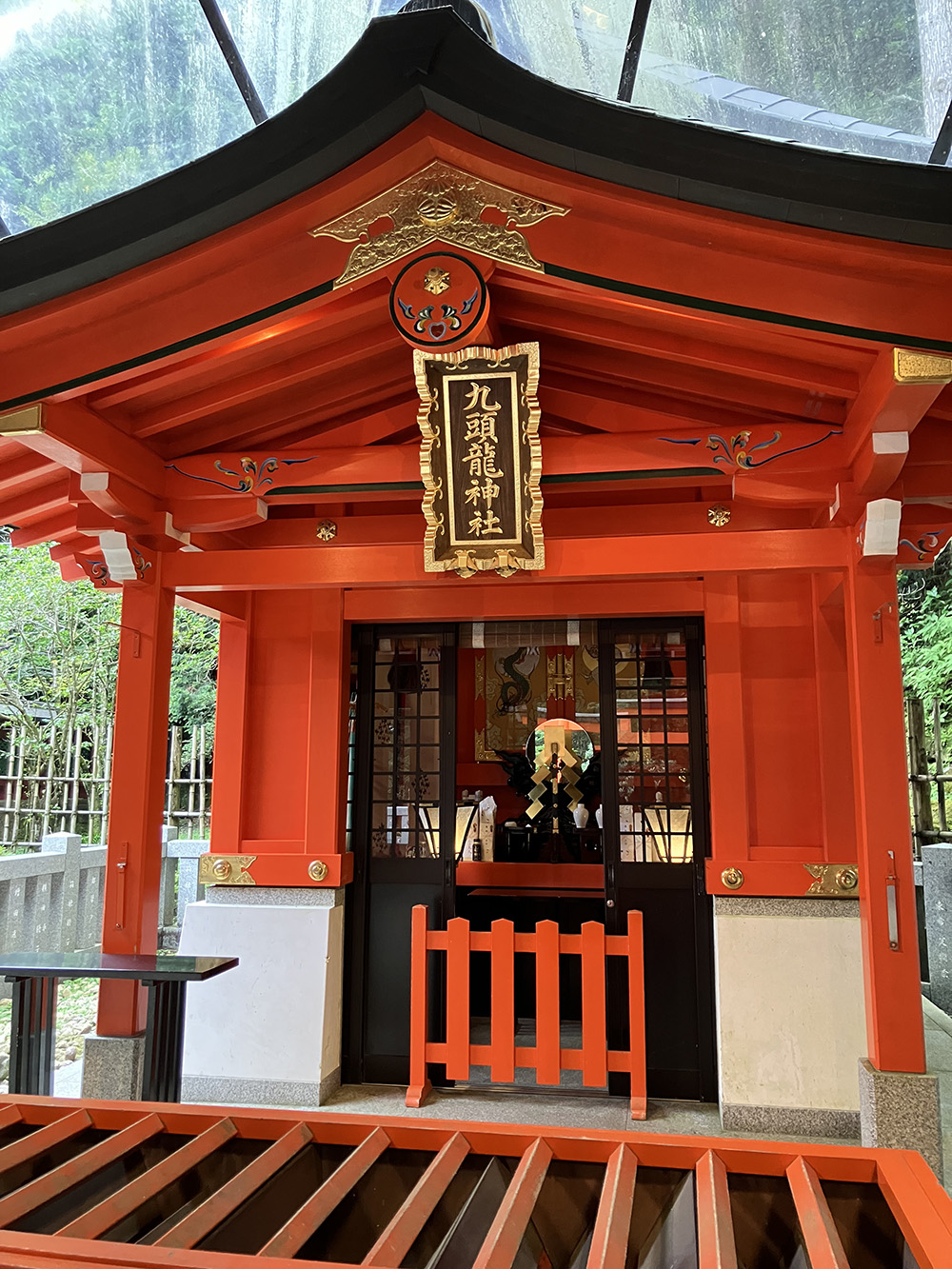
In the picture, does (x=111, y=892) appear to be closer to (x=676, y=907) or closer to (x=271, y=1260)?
(x=676, y=907)

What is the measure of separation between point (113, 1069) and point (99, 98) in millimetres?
11032

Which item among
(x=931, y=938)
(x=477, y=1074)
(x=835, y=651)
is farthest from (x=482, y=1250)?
(x=931, y=938)

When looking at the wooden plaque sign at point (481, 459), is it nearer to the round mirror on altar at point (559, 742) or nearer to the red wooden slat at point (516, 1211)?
the red wooden slat at point (516, 1211)

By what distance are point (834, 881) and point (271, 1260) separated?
4827 millimetres

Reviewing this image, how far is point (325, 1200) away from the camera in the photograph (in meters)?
1.36

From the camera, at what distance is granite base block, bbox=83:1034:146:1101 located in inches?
173

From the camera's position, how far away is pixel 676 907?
5.84m

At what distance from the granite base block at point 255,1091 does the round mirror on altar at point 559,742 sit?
4.30 meters

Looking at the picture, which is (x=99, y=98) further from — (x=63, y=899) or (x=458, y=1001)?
(x=458, y=1001)

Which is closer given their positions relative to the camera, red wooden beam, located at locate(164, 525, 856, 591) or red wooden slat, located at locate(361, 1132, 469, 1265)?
red wooden slat, located at locate(361, 1132, 469, 1265)

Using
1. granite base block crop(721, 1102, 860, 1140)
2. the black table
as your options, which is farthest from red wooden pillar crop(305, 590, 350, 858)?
granite base block crop(721, 1102, 860, 1140)

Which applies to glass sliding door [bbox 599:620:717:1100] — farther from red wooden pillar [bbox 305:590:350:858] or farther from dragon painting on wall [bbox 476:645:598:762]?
dragon painting on wall [bbox 476:645:598:762]

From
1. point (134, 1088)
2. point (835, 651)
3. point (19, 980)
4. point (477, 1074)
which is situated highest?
point (835, 651)

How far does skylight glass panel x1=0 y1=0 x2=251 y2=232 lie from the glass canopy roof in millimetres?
17
